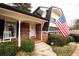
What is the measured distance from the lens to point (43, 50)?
5.72 meters

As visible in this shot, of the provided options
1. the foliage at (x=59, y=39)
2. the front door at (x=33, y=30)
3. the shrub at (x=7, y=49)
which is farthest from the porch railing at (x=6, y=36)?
the foliage at (x=59, y=39)

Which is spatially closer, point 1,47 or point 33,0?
point 1,47

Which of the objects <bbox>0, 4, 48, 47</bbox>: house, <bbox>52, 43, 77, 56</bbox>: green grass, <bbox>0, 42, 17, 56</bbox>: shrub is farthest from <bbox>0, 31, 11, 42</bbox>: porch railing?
<bbox>52, 43, 77, 56</bbox>: green grass

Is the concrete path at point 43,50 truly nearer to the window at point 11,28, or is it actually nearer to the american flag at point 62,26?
the american flag at point 62,26

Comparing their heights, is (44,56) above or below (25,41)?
below

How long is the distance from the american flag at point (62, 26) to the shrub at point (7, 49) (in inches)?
61.0

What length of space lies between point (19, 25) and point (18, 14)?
14.0 inches

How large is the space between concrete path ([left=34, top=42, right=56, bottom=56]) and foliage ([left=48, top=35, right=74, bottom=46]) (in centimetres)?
27

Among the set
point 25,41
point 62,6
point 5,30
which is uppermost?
point 62,6

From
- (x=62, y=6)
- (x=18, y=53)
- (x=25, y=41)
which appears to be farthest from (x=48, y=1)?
(x=18, y=53)

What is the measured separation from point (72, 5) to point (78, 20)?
0.50 meters

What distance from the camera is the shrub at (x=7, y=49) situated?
546 cm

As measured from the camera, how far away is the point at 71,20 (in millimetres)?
5656

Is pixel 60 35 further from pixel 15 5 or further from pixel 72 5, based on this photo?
pixel 15 5
